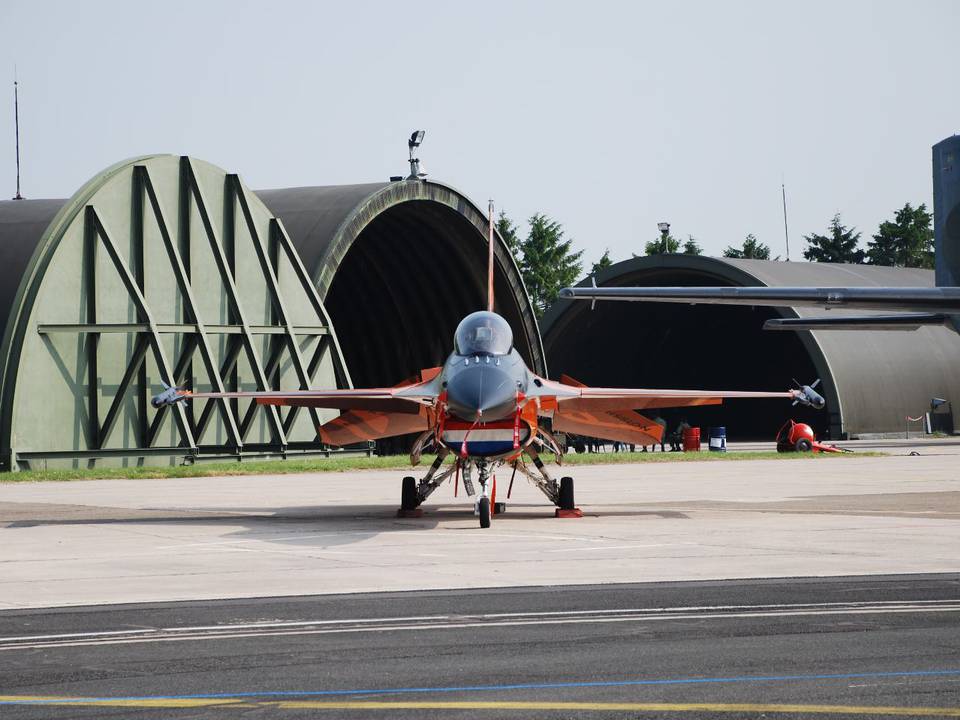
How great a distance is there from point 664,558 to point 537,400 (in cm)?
494

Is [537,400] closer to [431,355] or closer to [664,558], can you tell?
[664,558]

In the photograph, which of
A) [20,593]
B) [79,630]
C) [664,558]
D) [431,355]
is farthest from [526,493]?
[431,355]

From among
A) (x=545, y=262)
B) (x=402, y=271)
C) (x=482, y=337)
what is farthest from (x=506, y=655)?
(x=545, y=262)

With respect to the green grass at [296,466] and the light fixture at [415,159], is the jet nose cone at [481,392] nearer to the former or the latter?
the green grass at [296,466]

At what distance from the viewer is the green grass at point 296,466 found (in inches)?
1259

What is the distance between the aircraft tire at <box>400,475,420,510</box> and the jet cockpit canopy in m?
3.01

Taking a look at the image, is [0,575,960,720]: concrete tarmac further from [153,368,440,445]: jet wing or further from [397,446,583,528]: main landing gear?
[397,446,583,528]: main landing gear

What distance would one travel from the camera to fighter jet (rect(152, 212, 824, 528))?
17.5 metres

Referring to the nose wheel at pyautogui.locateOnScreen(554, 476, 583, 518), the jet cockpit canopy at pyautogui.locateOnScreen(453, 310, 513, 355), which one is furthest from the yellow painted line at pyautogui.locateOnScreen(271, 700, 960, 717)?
the nose wheel at pyautogui.locateOnScreen(554, 476, 583, 518)

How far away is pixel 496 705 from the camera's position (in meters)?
6.97

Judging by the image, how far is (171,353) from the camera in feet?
125

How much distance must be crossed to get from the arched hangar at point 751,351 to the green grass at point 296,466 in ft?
56.0

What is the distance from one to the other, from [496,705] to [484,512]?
10.8m

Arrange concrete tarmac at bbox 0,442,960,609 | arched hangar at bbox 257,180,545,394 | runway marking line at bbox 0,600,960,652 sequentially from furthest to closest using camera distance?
arched hangar at bbox 257,180,545,394, concrete tarmac at bbox 0,442,960,609, runway marking line at bbox 0,600,960,652
